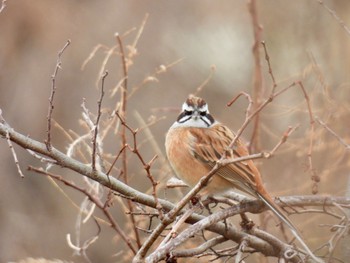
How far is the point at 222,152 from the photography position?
16.4 ft

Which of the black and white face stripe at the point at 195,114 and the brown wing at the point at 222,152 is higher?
the black and white face stripe at the point at 195,114

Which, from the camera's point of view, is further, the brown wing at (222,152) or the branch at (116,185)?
A: the brown wing at (222,152)

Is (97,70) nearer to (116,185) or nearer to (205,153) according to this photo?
(205,153)

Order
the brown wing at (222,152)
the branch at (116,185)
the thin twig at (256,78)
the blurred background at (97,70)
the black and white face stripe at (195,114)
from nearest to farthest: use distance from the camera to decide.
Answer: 1. the branch at (116,185)
2. the brown wing at (222,152)
3. the black and white face stripe at (195,114)
4. the thin twig at (256,78)
5. the blurred background at (97,70)

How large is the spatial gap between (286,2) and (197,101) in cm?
485

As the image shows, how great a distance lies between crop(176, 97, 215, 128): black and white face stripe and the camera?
5.33m

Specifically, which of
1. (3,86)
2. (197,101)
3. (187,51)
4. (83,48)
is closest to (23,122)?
(3,86)

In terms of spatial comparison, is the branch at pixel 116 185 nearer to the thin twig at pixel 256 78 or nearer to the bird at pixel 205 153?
the bird at pixel 205 153

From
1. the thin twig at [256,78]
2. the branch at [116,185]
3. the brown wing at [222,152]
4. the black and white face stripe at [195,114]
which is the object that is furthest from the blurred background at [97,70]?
the branch at [116,185]

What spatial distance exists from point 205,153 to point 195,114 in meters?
0.33

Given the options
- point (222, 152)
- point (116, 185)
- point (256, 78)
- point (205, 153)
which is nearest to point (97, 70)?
point (256, 78)

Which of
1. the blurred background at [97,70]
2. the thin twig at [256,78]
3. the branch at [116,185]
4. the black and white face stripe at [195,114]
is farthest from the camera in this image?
the blurred background at [97,70]

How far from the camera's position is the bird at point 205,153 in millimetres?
4859

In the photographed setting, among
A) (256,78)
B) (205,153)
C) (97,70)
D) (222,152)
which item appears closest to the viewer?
(222,152)
